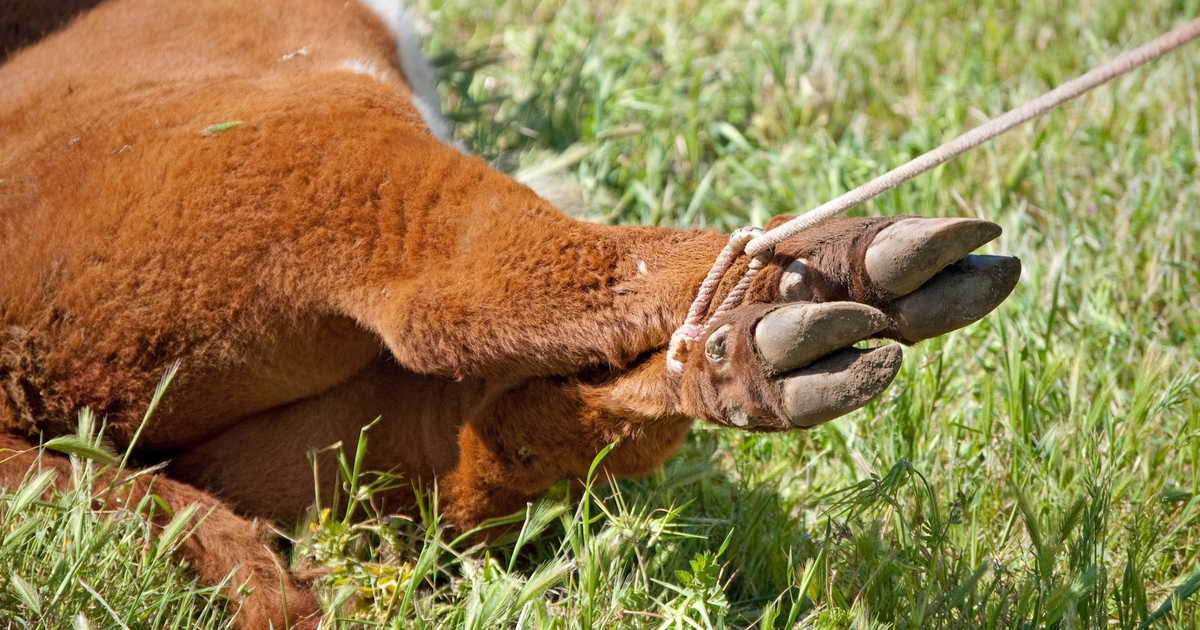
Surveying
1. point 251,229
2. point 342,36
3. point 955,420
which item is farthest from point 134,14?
point 955,420

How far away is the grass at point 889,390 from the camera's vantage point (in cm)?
216

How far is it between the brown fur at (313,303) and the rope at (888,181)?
0.13ft

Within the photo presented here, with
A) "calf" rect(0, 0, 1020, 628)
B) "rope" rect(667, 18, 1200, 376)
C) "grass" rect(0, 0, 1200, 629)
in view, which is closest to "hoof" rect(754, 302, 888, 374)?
"calf" rect(0, 0, 1020, 628)

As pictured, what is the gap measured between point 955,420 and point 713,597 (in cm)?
109

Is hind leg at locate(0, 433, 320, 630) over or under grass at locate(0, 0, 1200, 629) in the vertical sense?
over

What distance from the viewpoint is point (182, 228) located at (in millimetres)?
2115

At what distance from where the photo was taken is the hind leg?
2.11m

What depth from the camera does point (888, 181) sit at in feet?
6.02

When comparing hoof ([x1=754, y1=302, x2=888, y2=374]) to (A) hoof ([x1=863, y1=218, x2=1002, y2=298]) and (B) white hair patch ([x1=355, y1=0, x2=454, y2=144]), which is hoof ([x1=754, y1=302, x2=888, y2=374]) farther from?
(B) white hair patch ([x1=355, y1=0, x2=454, y2=144])

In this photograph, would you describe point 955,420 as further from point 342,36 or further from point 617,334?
point 342,36

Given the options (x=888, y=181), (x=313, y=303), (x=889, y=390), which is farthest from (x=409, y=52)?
(x=888, y=181)

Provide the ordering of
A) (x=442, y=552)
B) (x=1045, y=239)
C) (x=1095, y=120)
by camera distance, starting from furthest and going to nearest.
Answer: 1. (x=1095, y=120)
2. (x=1045, y=239)
3. (x=442, y=552)

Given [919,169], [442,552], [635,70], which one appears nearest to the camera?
[919,169]

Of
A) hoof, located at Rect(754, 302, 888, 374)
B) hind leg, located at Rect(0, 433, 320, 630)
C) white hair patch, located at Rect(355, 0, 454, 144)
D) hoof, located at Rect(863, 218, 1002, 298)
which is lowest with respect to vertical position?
hind leg, located at Rect(0, 433, 320, 630)
